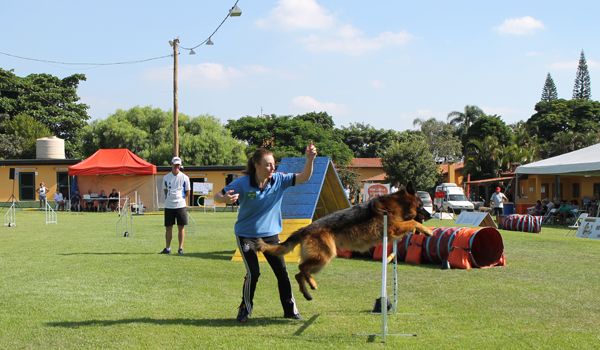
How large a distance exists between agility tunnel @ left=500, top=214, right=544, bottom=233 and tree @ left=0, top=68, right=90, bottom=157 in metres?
49.7

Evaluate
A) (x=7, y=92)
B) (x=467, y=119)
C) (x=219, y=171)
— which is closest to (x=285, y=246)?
(x=219, y=171)

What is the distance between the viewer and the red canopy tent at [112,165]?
124 ft

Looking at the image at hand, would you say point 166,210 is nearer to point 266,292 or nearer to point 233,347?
point 266,292

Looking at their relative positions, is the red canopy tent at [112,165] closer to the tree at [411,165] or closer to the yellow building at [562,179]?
the yellow building at [562,179]

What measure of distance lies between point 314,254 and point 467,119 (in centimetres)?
7840

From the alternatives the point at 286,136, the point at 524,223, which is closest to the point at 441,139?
the point at 286,136

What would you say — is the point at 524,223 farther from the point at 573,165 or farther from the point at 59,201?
the point at 59,201

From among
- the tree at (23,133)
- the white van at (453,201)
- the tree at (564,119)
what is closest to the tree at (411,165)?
the tree at (564,119)

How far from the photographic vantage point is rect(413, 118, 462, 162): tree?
7606 cm

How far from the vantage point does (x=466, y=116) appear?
266 feet

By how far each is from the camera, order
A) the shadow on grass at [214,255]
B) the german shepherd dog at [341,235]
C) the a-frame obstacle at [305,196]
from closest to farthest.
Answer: the german shepherd dog at [341,235] < the a-frame obstacle at [305,196] < the shadow on grass at [214,255]

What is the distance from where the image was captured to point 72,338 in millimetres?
5516

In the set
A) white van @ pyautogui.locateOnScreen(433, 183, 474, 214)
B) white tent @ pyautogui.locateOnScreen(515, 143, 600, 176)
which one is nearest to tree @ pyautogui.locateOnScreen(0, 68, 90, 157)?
white van @ pyautogui.locateOnScreen(433, 183, 474, 214)

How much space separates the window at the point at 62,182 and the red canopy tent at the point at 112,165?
5092 mm
